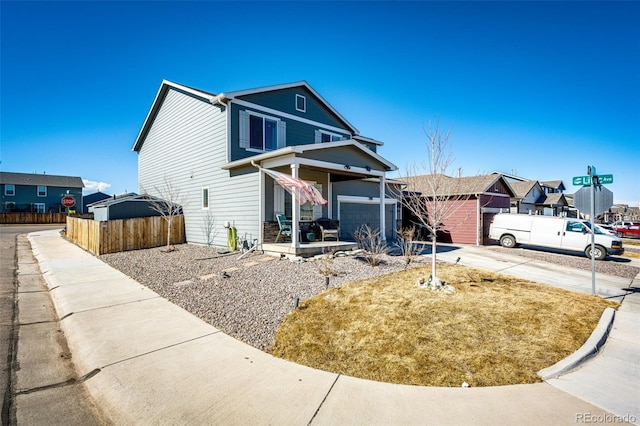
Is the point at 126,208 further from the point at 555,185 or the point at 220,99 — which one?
the point at 555,185

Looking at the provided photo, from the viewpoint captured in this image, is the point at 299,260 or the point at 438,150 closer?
the point at 438,150

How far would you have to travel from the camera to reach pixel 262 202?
1062 cm

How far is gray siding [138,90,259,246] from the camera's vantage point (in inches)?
459

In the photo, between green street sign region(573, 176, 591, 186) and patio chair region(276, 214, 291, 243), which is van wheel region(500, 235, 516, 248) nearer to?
green street sign region(573, 176, 591, 186)

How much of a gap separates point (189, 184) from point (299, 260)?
29.4 ft

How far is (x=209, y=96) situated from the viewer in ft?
41.6

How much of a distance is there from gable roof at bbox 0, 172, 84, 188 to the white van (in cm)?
5286

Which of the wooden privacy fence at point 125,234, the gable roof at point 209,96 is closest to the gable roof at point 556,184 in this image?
the gable roof at point 209,96

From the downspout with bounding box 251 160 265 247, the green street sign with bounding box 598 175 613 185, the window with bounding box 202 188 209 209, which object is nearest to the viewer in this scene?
the green street sign with bounding box 598 175 613 185

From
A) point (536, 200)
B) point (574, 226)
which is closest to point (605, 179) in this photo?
point (574, 226)

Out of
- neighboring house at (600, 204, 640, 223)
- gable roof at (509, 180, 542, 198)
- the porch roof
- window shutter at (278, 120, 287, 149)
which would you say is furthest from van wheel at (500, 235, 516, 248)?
neighboring house at (600, 204, 640, 223)

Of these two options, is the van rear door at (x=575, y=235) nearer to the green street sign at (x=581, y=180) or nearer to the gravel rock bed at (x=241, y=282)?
the green street sign at (x=581, y=180)

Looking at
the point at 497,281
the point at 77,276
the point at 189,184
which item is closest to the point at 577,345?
the point at 497,281

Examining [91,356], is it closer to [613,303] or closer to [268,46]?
[613,303]
